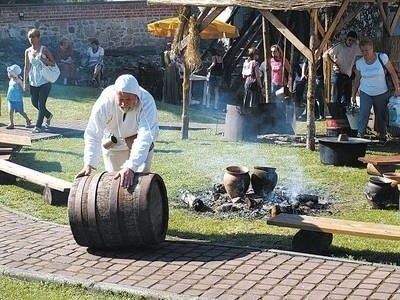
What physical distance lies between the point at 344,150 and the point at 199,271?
507 cm

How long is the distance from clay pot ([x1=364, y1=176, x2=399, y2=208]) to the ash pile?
0.44 meters

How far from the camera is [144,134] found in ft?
21.7

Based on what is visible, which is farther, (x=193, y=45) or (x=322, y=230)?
(x=193, y=45)

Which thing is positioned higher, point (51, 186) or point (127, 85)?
point (127, 85)

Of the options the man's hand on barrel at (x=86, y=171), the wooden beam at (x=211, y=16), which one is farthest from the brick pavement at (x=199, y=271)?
the wooden beam at (x=211, y=16)

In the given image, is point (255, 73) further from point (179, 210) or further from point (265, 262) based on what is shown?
point (265, 262)

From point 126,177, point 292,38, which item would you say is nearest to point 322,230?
point 126,177

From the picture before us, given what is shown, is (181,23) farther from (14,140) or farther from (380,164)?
(380,164)

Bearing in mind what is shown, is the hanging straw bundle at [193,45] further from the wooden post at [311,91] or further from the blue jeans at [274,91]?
the blue jeans at [274,91]

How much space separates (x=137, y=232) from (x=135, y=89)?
1223 millimetres

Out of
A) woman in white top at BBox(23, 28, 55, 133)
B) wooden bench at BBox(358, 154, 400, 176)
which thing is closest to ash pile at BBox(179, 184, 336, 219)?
wooden bench at BBox(358, 154, 400, 176)

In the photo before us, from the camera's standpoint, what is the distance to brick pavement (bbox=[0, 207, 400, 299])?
18.3ft

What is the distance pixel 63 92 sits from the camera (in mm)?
19750

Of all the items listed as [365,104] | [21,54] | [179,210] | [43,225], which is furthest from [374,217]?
[21,54]
